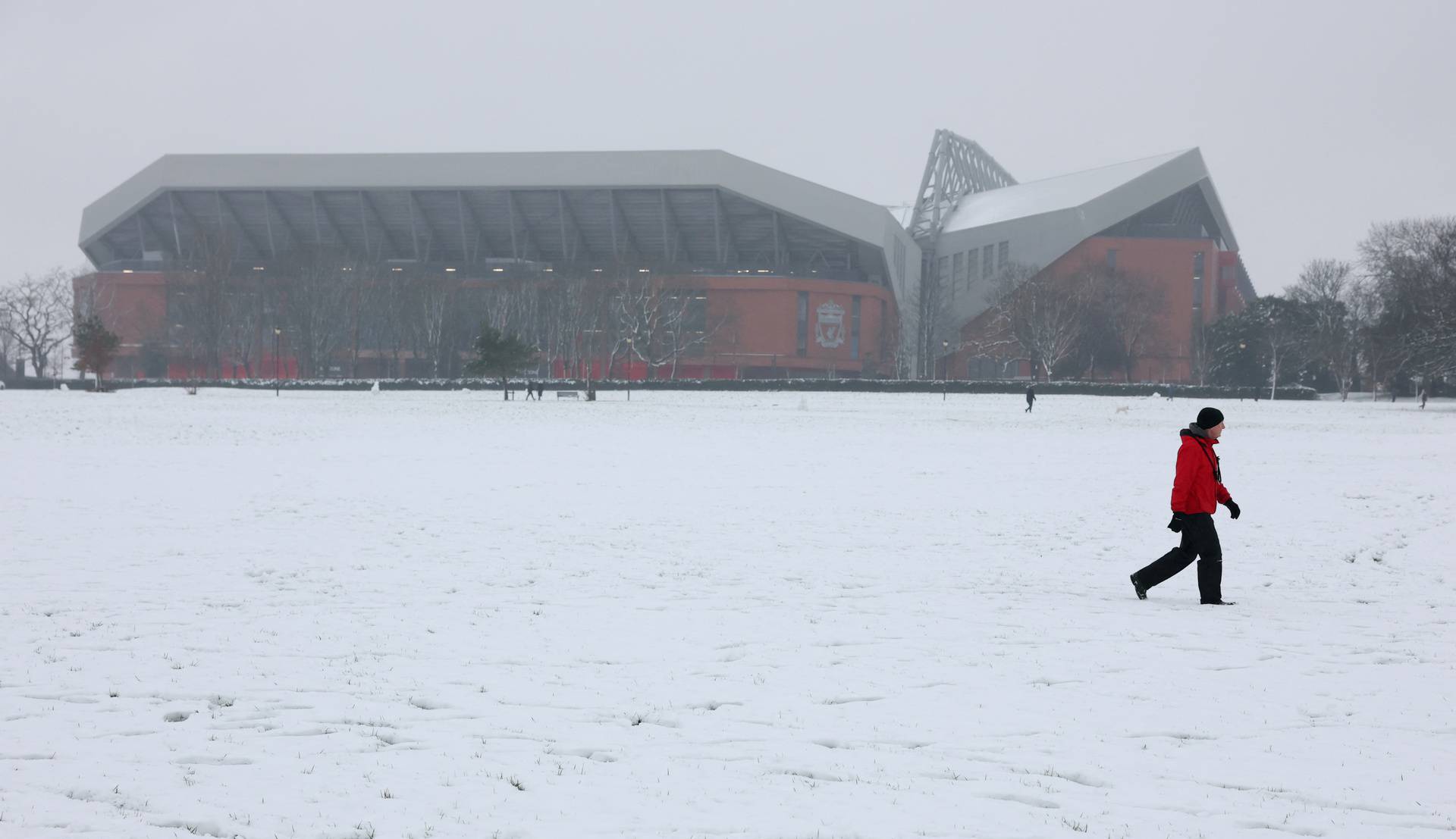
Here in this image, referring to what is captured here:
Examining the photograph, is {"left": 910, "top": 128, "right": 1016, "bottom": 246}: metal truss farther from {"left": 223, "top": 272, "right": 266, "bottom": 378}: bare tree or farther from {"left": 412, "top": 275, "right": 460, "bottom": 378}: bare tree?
{"left": 223, "top": 272, "right": 266, "bottom": 378}: bare tree

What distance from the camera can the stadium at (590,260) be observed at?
3051 inches

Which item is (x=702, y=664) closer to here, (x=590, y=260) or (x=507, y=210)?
(x=507, y=210)

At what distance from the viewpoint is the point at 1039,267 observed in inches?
3529

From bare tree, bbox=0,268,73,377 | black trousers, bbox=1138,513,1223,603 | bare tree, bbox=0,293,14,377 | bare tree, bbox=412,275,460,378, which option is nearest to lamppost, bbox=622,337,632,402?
bare tree, bbox=412,275,460,378

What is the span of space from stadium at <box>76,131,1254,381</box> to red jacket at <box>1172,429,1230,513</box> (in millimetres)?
66653

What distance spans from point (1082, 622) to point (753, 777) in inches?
157

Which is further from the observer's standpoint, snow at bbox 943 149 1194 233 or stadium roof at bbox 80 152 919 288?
snow at bbox 943 149 1194 233

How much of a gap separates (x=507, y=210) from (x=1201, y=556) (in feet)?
269

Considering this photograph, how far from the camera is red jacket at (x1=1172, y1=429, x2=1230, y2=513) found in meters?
8.48

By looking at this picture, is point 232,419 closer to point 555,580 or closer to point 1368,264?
point 555,580

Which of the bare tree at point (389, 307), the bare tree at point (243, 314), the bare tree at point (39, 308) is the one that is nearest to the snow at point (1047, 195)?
the bare tree at point (389, 307)

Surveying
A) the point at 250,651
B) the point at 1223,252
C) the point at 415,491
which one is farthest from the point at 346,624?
the point at 1223,252

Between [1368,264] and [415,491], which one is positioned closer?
[415,491]

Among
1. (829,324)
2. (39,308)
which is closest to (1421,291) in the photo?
(829,324)
